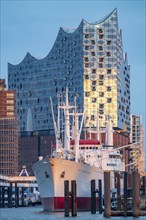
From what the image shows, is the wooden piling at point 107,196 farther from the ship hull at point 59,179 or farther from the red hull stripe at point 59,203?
the red hull stripe at point 59,203

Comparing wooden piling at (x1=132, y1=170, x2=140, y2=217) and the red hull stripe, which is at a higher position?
wooden piling at (x1=132, y1=170, x2=140, y2=217)

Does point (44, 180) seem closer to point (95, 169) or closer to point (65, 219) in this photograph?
point (95, 169)

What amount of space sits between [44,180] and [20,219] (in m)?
27.5

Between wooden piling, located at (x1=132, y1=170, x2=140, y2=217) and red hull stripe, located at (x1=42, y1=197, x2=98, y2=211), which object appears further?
red hull stripe, located at (x1=42, y1=197, x2=98, y2=211)

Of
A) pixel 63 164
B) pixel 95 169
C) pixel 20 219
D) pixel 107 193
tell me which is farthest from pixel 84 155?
→ pixel 107 193

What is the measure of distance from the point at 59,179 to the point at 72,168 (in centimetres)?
334

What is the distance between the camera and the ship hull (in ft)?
438

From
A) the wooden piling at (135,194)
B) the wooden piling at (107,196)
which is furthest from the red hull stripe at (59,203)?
the wooden piling at (135,194)

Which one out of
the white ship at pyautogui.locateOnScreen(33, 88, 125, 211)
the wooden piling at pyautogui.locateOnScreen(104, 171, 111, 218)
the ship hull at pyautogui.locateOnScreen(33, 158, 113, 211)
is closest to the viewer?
the wooden piling at pyautogui.locateOnScreen(104, 171, 111, 218)

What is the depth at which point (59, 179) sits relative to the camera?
134375 millimetres

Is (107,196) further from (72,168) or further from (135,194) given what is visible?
(72,168)

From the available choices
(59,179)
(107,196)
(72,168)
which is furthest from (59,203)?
(107,196)

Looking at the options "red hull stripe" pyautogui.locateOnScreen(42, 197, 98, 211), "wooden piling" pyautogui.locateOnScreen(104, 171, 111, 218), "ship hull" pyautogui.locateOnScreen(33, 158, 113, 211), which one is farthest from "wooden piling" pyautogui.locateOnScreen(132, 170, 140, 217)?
"red hull stripe" pyautogui.locateOnScreen(42, 197, 98, 211)

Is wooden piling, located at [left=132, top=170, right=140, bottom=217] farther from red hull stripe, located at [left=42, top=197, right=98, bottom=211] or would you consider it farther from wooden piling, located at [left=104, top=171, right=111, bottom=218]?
red hull stripe, located at [left=42, top=197, right=98, bottom=211]
